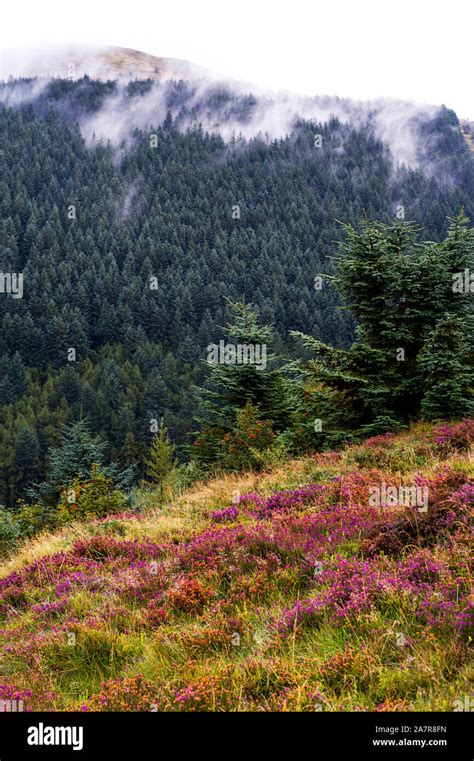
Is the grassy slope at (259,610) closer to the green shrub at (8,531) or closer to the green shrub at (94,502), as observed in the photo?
the green shrub at (8,531)

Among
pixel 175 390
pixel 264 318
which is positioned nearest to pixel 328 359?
pixel 175 390

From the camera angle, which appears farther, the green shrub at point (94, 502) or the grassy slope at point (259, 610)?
the green shrub at point (94, 502)

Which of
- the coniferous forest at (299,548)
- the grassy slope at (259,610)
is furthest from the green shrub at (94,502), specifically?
the grassy slope at (259,610)

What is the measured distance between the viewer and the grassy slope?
11.2 feet

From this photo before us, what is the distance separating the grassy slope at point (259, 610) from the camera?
342 centimetres

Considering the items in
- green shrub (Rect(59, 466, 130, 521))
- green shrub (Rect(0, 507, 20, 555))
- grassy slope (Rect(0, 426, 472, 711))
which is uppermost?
grassy slope (Rect(0, 426, 472, 711))

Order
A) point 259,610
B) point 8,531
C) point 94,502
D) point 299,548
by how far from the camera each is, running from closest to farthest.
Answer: point 259,610, point 299,548, point 94,502, point 8,531

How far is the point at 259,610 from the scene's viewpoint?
461 cm

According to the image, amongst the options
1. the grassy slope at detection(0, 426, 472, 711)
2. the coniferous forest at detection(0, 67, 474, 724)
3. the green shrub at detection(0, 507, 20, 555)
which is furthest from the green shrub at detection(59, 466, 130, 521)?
the grassy slope at detection(0, 426, 472, 711)

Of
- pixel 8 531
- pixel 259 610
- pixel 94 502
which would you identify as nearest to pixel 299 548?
pixel 259 610

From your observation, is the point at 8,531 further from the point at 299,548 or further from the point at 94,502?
the point at 299,548

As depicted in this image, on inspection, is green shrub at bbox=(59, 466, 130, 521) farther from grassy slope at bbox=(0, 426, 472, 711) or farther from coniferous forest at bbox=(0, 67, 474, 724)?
grassy slope at bbox=(0, 426, 472, 711)

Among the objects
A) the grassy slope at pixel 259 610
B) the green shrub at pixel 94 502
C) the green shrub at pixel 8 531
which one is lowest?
the green shrub at pixel 8 531
